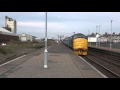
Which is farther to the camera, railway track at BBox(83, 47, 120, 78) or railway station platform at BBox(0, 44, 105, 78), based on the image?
railway track at BBox(83, 47, 120, 78)

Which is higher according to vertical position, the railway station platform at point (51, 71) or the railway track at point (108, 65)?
the railway station platform at point (51, 71)

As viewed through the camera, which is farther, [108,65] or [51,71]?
[108,65]

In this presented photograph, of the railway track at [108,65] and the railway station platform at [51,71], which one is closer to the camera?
the railway station platform at [51,71]

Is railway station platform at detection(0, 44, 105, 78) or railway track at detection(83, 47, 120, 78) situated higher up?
railway station platform at detection(0, 44, 105, 78)

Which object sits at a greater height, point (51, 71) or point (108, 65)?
point (51, 71)
